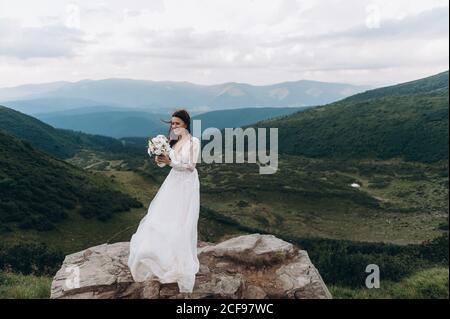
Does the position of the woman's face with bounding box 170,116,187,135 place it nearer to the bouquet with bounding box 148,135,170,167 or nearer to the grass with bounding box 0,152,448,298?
the bouquet with bounding box 148,135,170,167

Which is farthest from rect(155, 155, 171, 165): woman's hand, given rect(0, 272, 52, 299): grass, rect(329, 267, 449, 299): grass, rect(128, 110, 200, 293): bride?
rect(329, 267, 449, 299): grass

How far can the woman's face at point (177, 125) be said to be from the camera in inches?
338

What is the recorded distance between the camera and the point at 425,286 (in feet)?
43.8

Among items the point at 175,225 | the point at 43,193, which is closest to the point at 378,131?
the point at 43,193

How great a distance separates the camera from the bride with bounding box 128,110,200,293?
831cm

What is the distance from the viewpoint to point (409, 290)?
1278 centimetres

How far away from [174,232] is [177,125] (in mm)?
2237

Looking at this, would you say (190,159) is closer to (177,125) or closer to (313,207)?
(177,125)

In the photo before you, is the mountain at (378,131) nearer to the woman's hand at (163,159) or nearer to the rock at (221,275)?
the rock at (221,275)

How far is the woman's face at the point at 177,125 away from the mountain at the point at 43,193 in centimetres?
2273

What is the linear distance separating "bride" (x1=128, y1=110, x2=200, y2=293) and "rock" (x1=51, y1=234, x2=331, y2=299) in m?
0.28

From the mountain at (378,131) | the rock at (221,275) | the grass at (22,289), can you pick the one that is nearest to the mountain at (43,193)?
the grass at (22,289)

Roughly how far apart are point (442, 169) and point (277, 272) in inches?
3340
